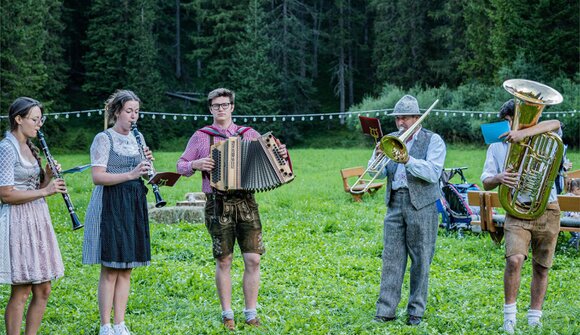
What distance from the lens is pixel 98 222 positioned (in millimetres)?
6582

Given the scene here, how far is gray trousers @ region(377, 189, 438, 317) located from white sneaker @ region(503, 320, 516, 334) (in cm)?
75

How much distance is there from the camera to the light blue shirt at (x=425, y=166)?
6871 mm

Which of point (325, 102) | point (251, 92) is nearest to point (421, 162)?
point (251, 92)

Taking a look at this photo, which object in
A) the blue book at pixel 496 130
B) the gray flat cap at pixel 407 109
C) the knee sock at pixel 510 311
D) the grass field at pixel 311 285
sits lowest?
the grass field at pixel 311 285

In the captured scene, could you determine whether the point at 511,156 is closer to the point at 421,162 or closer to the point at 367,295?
the point at 421,162

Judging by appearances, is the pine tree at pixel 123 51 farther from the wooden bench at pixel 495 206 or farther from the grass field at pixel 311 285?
the wooden bench at pixel 495 206

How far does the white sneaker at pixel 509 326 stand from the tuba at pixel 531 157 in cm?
90

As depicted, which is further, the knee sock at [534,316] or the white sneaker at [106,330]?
the knee sock at [534,316]

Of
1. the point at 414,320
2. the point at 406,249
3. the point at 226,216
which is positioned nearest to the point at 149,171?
the point at 226,216

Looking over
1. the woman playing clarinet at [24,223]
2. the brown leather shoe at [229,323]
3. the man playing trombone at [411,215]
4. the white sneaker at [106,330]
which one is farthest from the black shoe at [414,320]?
the woman playing clarinet at [24,223]

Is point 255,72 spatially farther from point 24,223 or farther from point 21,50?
point 24,223

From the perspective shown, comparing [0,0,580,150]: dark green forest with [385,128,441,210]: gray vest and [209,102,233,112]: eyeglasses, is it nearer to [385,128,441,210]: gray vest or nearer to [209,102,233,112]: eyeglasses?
[385,128,441,210]: gray vest

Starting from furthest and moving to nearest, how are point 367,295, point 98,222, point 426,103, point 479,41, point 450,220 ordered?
1. point 479,41
2. point 426,103
3. point 450,220
4. point 367,295
5. point 98,222

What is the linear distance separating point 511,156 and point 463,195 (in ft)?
21.6
